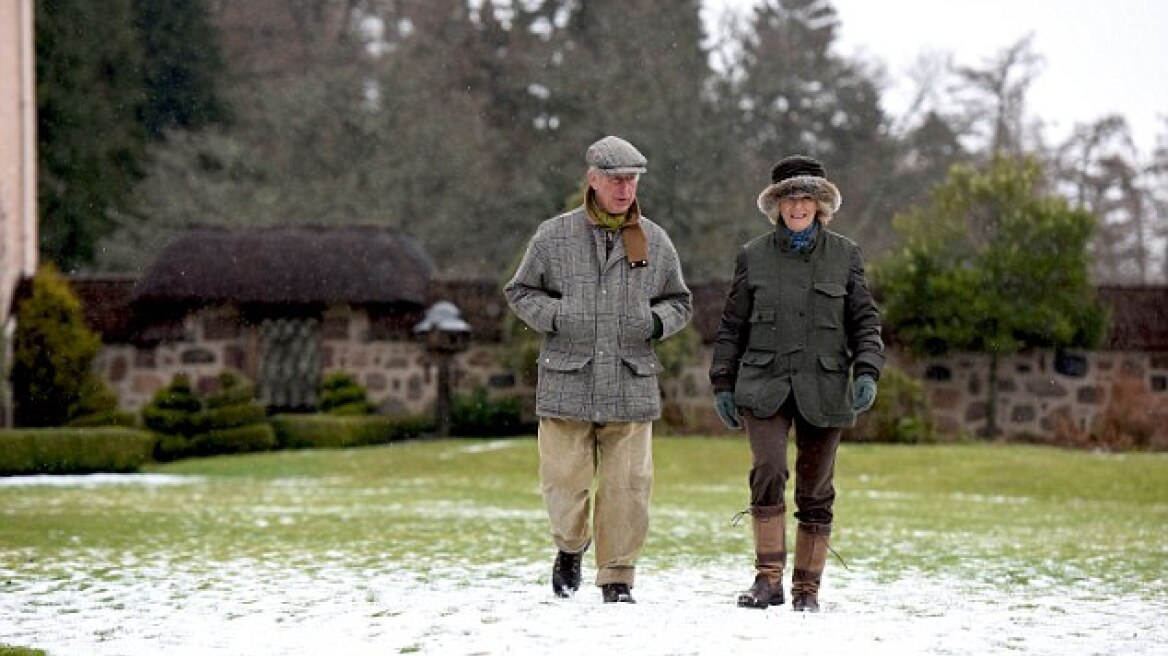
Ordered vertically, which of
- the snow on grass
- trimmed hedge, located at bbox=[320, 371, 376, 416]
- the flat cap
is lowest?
the snow on grass

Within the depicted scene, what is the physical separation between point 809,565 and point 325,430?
19.1 m

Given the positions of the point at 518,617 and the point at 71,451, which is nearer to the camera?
the point at 518,617

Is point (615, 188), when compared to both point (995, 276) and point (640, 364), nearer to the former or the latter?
point (640, 364)

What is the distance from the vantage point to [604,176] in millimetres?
7457

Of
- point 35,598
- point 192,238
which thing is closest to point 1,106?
point 192,238

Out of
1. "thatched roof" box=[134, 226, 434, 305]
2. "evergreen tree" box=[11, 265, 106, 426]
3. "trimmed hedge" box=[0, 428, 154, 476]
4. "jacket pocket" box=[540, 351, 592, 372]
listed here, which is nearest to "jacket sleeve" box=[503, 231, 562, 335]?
"jacket pocket" box=[540, 351, 592, 372]

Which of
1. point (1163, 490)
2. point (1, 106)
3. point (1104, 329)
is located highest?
point (1, 106)

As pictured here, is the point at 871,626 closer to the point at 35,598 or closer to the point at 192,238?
the point at 35,598

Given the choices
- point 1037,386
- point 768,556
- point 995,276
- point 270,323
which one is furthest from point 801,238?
point 270,323

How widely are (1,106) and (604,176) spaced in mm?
20673

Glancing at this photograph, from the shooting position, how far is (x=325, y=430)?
2580 centimetres

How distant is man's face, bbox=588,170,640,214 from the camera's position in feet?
24.5

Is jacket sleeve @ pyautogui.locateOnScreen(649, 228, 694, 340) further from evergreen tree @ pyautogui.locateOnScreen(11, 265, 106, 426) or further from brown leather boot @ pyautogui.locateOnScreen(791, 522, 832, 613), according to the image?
evergreen tree @ pyautogui.locateOnScreen(11, 265, 106, 426)

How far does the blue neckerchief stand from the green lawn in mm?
2167
